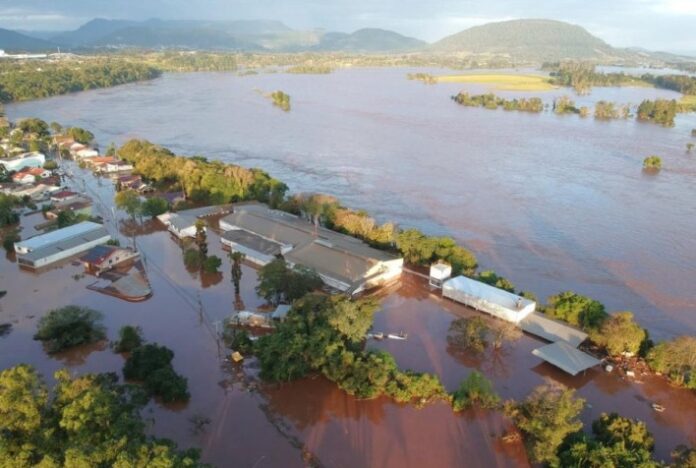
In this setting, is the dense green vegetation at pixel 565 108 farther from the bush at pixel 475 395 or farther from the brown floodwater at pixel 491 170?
the bush at pixel 475 395

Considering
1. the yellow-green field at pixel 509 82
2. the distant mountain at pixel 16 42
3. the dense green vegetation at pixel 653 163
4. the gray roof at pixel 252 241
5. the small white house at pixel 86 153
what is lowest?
the gray roof at pixel 252 241

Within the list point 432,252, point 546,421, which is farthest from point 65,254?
point 546,421

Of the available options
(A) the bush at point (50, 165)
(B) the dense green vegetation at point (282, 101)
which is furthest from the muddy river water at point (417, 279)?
(B) the dense green vegetation at point (282, 101)

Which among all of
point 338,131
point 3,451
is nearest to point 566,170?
point 338,131

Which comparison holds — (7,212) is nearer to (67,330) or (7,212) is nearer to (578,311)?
(67,330)

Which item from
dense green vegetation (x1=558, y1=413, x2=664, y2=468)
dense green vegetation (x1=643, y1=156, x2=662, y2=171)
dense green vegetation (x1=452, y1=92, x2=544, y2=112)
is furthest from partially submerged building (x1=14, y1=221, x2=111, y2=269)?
dense green vegetation (x1=452, y1=92, x2=544, y2=112)

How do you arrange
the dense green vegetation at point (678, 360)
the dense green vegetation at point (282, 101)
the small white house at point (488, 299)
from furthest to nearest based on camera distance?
the dense green vegetation at point (282, 101)
the small white house at point (488, 299)
the dense green vegetation at point (678, 360)
